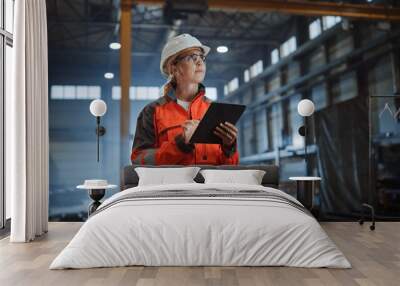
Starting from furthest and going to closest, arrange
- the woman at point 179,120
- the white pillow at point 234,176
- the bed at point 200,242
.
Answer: the woman at point 179,120 < the white pillow at point 234,176 < the bed at point 200,242

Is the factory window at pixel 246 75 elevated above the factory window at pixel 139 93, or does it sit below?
above

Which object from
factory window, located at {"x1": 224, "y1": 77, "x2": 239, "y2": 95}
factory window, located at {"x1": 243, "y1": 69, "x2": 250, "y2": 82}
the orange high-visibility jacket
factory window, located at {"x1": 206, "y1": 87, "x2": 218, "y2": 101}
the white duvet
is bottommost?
the white duvet

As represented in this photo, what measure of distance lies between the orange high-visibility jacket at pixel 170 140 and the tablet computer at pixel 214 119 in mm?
70

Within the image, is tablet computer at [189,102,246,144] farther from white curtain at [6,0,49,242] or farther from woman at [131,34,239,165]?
white curtain at [6,0,49,242]

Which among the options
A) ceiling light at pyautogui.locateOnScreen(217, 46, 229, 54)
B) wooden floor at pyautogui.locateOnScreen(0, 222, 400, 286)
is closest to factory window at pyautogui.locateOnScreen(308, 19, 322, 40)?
ceiling light at pyautogui.locateOnScreen(217, 46, 229, 54)

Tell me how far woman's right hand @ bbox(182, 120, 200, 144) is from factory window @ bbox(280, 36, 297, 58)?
1.51m

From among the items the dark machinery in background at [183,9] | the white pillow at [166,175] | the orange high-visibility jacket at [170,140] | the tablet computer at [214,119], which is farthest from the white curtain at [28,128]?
the tablet computer at [214,119]

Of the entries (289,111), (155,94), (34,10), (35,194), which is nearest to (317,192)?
(289,111)

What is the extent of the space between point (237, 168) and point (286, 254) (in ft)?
7.42

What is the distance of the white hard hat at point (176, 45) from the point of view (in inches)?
227

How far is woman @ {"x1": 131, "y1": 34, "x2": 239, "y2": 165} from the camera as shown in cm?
559

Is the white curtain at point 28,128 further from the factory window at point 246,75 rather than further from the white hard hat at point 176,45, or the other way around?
the factory window at point 246,75

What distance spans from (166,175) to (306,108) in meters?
1.99

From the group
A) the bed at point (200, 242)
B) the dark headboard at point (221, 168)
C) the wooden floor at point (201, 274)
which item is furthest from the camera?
the dark headboard at point (221, 168)
